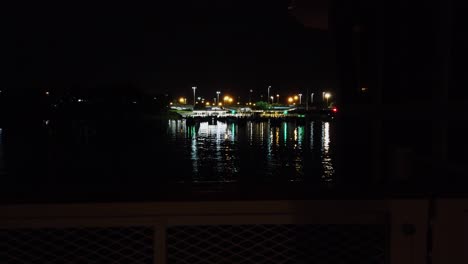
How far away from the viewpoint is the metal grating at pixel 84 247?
2.47 metres

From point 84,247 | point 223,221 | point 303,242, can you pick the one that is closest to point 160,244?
point 223,221

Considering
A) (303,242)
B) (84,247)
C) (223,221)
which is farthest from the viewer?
(84,247)

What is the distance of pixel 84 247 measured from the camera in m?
2.69

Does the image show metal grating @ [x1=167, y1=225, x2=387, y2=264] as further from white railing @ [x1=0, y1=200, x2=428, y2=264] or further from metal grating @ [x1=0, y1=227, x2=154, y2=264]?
metal grating @ [x1=0, y1=227, x2=154, y2=264]

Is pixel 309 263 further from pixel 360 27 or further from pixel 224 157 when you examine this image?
pixel 224 157

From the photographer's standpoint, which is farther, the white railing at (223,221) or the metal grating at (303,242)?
the metal grating at (303,242)

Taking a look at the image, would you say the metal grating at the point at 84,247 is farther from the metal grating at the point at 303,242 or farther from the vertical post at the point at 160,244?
the metal grating at the point at 303,242

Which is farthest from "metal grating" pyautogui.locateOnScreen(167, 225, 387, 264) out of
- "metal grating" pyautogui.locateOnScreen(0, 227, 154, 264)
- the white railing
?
"metal grating" pyautogui.locateOnScreen(0, 227, 154, 264)

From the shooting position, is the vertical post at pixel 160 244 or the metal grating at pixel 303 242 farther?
the metal grating at pixel 303 242

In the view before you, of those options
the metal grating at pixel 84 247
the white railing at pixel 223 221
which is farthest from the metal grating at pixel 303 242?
the metal grating at pixel 84 247

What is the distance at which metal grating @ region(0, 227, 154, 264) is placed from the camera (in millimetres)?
2469

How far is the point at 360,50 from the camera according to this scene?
491 cm

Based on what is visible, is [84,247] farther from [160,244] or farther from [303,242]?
[303,242]

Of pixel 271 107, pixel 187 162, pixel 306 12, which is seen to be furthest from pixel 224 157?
pixel 271 107
